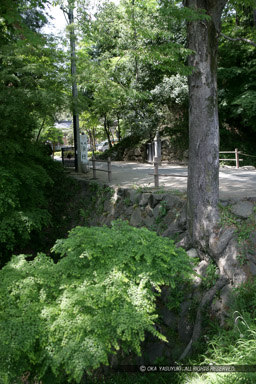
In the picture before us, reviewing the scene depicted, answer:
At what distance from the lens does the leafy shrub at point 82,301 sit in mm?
3789

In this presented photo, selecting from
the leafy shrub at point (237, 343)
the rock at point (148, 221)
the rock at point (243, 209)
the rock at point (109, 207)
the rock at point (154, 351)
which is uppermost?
the rock at point (243, 209)

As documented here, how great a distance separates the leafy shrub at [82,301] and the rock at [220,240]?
1.37 meters

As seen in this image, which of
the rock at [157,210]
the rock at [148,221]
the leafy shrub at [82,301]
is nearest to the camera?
the leafy shrub at [82,301]

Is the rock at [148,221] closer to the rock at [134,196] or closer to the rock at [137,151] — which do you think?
the rock at [134,196]

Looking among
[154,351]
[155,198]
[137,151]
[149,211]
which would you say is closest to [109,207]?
[149,211]

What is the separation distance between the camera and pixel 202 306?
586 centimetres

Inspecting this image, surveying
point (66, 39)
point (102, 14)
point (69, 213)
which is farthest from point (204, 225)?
point (102, 14)

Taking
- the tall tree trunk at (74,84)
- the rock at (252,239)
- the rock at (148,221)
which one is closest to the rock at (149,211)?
the rock at (148,221)

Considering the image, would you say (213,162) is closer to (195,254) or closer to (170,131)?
(195,254)

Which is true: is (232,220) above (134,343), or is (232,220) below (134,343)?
above

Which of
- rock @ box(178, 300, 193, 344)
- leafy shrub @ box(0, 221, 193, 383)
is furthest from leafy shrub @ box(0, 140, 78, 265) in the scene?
rock @ box(178, 300, 193, 344)

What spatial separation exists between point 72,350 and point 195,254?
11.9 ft

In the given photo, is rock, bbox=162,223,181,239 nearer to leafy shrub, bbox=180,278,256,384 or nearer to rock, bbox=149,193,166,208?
rock, bbox=149,193,166,208

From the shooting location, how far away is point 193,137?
6594 millimetres
